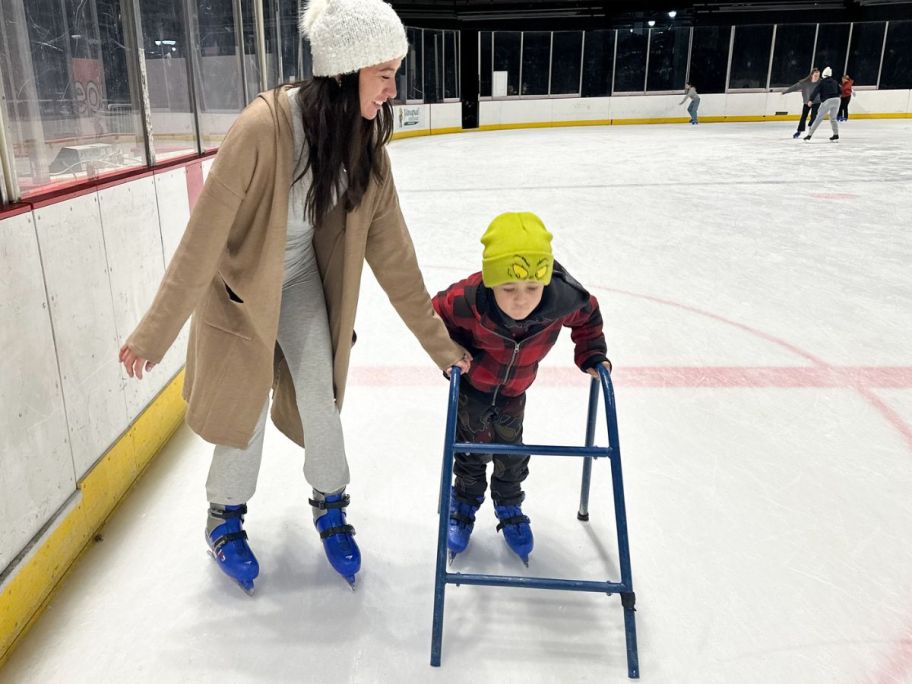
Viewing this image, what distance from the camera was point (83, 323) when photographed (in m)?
1.58

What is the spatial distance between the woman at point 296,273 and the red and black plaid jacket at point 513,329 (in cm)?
6

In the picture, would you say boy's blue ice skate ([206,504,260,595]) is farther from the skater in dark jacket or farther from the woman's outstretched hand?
the skater in dark jacket

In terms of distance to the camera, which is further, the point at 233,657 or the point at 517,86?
the point at 517,86

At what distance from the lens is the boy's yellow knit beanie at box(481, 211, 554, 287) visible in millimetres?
1201

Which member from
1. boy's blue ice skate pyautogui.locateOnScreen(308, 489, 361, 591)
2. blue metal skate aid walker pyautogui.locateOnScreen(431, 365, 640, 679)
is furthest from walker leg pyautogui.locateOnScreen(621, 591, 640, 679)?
boy's blue ice skate pyautogui.locateOnScreen(308, 489, 361, 591)

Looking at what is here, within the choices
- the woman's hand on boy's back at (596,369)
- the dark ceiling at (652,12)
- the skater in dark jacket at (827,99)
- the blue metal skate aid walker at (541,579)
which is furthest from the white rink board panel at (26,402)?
the dark ceiling at (652,12)

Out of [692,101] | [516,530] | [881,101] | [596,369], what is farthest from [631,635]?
[881,101]

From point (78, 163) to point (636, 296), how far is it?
8.20 ft

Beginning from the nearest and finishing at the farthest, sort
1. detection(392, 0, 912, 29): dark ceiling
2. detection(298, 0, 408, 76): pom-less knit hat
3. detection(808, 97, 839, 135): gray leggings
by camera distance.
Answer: detection(298, 0, 408, 76): pom-less knit hat, detection(808, 97, 839, 135): gray leggings, detection(392, 0, 912, 29): dark ceiling

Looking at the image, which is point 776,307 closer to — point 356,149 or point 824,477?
point 824,477

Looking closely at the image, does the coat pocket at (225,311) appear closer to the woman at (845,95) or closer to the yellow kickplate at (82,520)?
the yellow kickplate at (82,520)

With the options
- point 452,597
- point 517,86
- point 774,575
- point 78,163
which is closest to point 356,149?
point 452,597

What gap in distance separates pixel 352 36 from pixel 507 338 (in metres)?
0.58

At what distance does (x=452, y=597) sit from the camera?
1435mm
